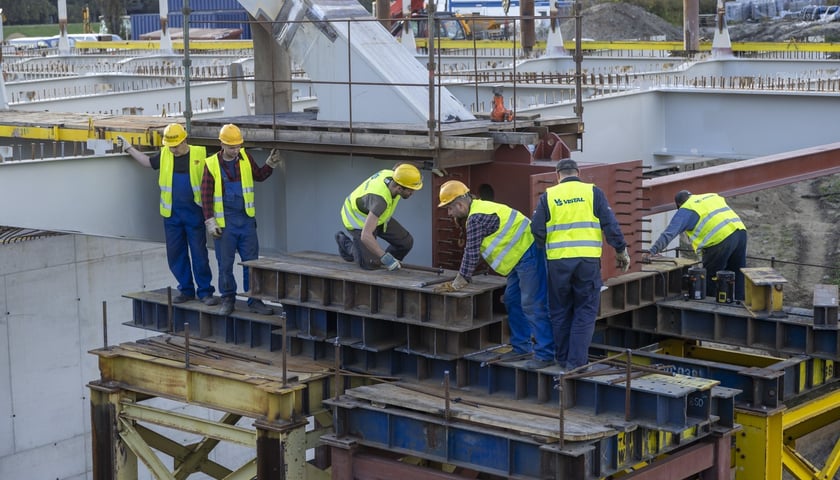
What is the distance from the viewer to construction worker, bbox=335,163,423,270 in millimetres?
10617

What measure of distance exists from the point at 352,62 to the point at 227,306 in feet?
9.32

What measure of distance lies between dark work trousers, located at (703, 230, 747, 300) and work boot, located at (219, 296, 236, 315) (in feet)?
15.8

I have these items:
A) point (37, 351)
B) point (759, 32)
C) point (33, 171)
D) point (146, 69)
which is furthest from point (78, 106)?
point (759, 32)

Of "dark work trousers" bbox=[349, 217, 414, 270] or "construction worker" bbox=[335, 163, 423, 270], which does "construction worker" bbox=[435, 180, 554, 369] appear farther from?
"dark work trousers" bbox=[349, 217, 414, 270]

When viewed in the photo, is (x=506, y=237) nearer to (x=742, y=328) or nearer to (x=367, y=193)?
(x=367, y=193)

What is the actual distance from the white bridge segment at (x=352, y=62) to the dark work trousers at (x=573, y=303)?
122 inches

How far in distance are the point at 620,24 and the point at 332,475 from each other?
4955cm

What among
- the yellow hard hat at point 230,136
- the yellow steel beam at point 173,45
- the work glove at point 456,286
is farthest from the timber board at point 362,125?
the yellow steel beam at point 173,45

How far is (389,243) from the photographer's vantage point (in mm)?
11602

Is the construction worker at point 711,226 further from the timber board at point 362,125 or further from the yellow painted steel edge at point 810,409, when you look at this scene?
the timber board at point 362,125

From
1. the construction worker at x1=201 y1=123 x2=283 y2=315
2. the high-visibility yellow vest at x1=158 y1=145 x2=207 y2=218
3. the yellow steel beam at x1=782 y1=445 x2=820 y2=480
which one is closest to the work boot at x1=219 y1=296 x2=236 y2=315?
the construction worker at x1=201 y1=123 x2=283 y2=315

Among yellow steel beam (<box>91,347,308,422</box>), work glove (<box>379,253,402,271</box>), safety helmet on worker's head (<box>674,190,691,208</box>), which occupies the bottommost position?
yellow steel beam (<box>91,347,308,422</box>)

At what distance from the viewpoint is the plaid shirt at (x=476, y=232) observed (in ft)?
32.6

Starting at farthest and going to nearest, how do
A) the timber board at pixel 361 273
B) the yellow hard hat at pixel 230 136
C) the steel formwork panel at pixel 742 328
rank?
the yellow hard hat at pixel 230 136 → the steel formwork panel at pixel 742 328 → the timber board at pixel 361 273
